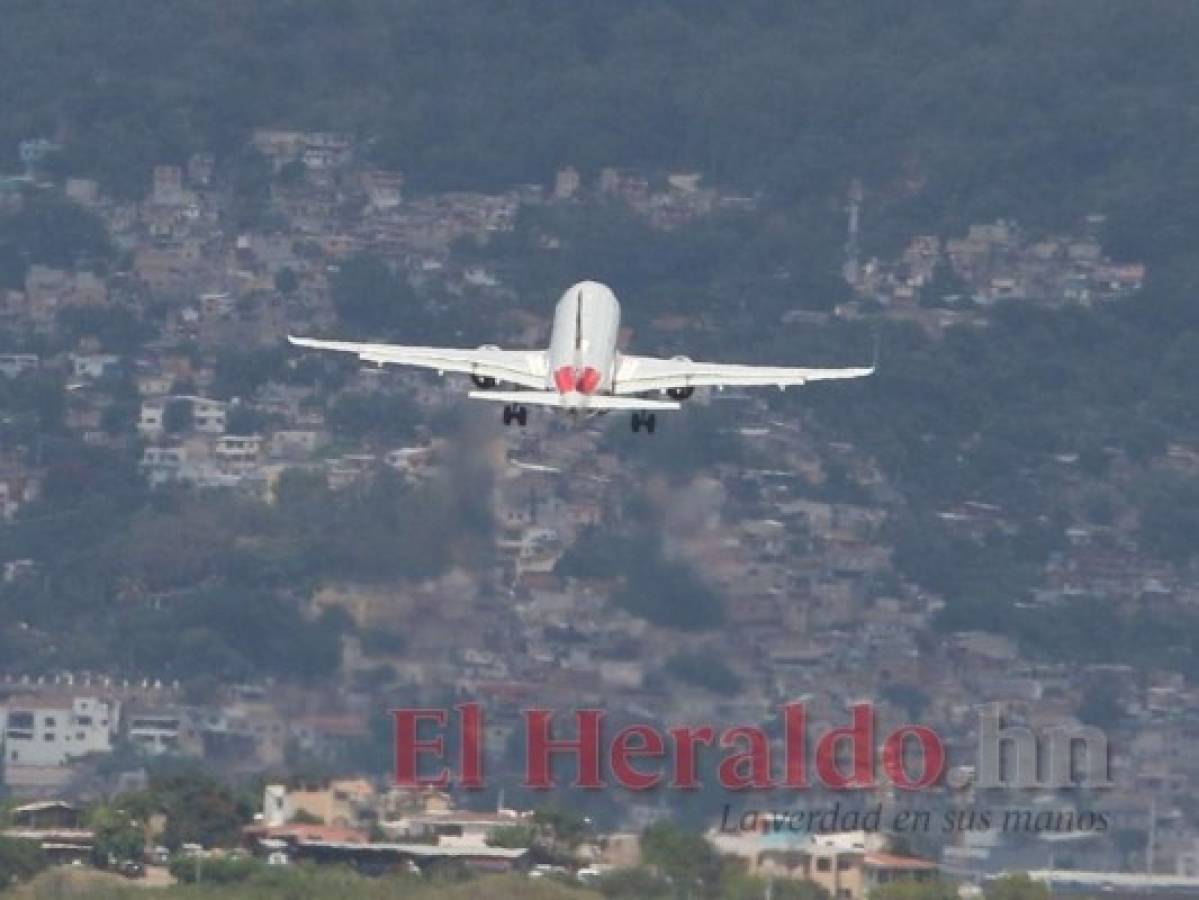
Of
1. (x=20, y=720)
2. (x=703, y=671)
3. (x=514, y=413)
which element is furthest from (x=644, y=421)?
(x=20, y=720)

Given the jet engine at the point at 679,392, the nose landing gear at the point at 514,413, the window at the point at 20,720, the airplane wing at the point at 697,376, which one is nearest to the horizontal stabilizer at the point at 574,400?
the airplane wing at the point at 697,376

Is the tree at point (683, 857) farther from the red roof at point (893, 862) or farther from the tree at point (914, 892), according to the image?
the red roof at point (893, 862)

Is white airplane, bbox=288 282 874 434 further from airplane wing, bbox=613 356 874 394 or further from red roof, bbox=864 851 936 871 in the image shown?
red roof, bbox=864 851 936 871

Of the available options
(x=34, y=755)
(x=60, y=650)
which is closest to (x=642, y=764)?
(x=34, y=755)

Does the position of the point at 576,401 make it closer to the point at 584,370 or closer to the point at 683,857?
the point at 584,370

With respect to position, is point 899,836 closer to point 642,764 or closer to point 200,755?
point 642,764
